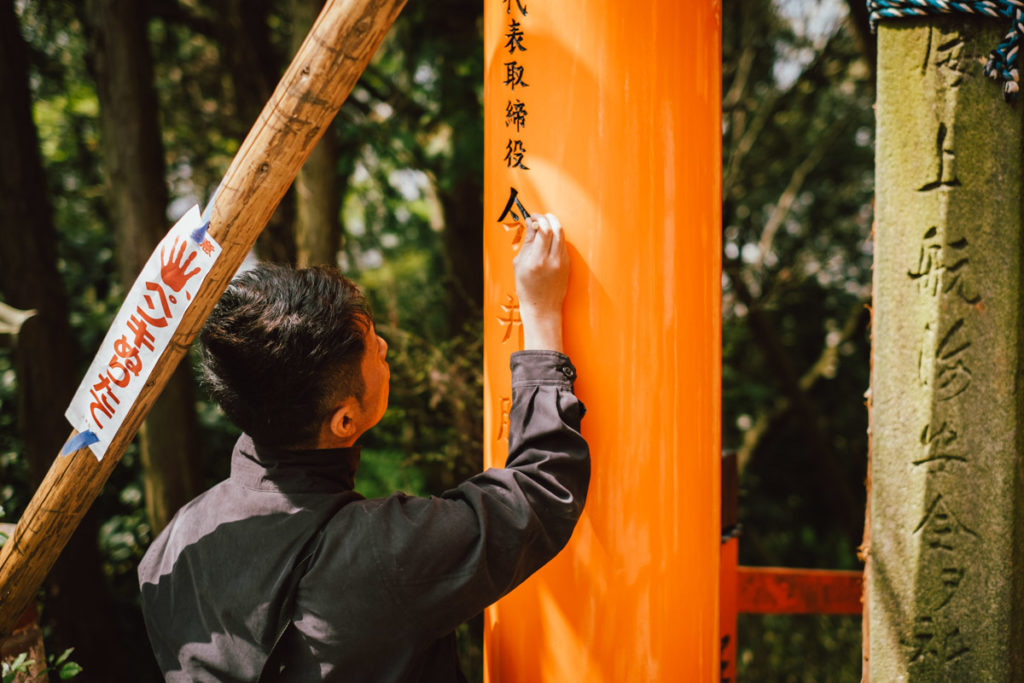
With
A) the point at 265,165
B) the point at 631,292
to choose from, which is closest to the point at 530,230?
the point at 631,292

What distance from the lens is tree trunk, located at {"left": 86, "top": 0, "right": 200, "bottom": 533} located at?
3859 mm

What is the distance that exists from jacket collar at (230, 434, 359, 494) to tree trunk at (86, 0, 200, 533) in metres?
2.74

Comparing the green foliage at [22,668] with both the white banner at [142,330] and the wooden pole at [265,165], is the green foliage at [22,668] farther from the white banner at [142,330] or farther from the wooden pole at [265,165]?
the white banner at [142,330]

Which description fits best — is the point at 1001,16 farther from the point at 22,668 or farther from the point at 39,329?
the point at 39,329

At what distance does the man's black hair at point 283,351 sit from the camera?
1.31m

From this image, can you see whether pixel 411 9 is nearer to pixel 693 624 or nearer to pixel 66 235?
pixel 66 235

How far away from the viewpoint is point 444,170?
495 cm

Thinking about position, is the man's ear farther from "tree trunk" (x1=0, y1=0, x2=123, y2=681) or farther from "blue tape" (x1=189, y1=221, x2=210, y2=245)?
"tree trunk" (x1=0, y1=0, x2=123, y2=681)

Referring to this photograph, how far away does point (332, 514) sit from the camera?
4.44 ft

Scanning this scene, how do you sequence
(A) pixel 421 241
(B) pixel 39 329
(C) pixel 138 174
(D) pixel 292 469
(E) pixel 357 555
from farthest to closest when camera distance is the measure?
(A) pixel 421 241 → (C) pixel 138 174 → (B) pixel 39 329 → (D) pixel 292 469 → (E) pixel 357 555

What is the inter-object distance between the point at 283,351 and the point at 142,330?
0.29 metres

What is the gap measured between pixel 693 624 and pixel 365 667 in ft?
2.31

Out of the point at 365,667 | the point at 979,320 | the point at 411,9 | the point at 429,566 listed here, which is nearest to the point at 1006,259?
the point at 979,320

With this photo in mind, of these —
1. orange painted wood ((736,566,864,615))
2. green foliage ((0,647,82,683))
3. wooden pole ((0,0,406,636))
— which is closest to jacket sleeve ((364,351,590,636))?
wooden pole ((0,0,406,636))
